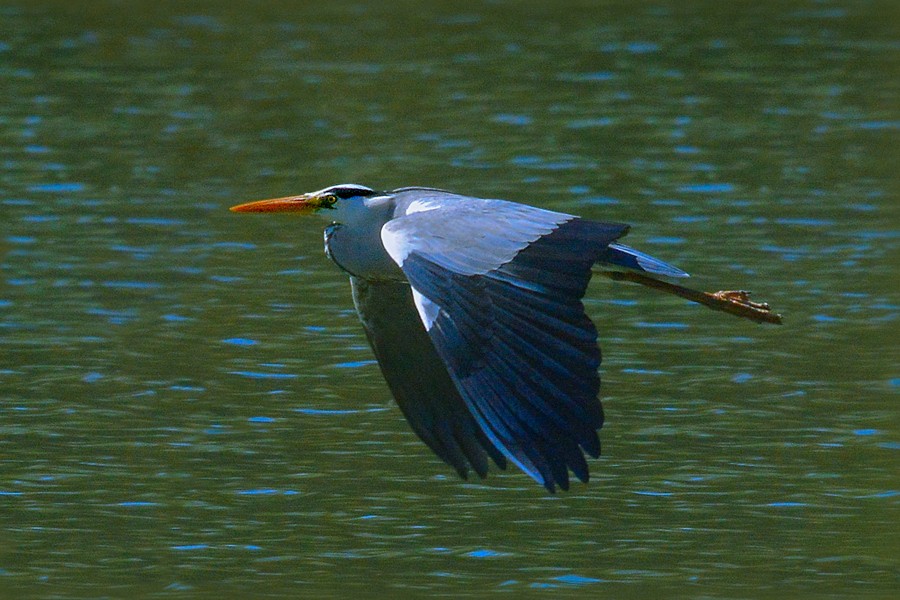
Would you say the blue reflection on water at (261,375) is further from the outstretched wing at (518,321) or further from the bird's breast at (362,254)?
the outstretched wing at (518,321)

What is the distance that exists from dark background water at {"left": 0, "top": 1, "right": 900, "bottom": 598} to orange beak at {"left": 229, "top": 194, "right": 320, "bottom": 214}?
115 centimetres

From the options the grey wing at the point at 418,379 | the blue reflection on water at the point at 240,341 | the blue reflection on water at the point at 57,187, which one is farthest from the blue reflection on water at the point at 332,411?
the blue reflection on water at the point at 57,187

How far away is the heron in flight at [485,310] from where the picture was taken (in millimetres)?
6477

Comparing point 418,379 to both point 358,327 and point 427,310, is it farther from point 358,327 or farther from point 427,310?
point 358,327

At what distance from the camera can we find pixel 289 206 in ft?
28.0

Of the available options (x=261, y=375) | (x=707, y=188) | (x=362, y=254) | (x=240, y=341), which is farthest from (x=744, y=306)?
(x=707, y=188)

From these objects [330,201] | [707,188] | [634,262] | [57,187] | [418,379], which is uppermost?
[330,201]

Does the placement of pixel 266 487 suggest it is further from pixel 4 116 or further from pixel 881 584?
pixel 4 116

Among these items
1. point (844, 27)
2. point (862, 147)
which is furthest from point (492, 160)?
point (844, 27)

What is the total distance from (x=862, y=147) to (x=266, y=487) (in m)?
8.23

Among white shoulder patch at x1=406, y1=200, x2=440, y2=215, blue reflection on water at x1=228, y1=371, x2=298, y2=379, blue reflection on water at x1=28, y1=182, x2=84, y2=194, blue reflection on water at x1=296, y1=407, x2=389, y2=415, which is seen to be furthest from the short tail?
blue reflection on water at x1=28, y1=182, x2=84, y2=194

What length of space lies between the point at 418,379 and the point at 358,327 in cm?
Answer: 296

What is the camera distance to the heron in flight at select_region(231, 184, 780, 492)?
6477 mm

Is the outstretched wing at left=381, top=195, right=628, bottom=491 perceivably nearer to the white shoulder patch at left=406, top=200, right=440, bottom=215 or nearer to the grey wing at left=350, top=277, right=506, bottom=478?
the white shoulder patch at left=406, top=200, right=440, bottom=215
